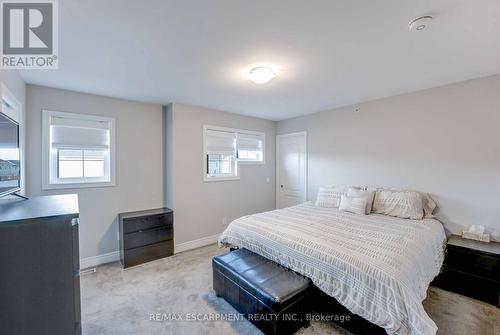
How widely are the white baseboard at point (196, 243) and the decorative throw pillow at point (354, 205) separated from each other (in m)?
2.34

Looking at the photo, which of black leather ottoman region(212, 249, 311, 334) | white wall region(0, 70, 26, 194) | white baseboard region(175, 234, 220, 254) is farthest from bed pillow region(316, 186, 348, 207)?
white wall region(0, 70, 26, 194)

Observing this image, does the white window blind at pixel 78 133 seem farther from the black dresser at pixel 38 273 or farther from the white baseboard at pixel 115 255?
the black dresser at pixel 38 273

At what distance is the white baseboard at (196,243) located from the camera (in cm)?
368

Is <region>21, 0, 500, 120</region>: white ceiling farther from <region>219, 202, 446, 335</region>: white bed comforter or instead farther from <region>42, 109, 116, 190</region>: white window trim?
<region>219, 202, 446, 335</region>: white bed comforter

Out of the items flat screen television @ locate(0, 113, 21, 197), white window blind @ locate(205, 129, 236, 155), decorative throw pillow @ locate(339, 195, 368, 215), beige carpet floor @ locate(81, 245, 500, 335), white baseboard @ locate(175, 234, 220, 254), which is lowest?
beige carpet floor @ locate(81, 245, 500, 335)

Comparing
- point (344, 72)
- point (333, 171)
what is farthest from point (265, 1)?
point (333, 171)

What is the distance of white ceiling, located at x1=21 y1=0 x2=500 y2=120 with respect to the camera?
148 centimetres

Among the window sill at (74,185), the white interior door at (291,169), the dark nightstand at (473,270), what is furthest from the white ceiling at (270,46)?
the dark nightstand at (473,270)

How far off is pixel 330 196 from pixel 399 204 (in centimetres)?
99

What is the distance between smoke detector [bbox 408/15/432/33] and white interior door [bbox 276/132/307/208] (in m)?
2.99

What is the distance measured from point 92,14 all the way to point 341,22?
1.76 m

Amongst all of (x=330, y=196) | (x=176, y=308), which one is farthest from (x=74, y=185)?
(x=330, y=196)

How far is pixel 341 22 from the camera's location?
1612 millimetres

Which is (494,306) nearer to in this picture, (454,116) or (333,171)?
(454,116)
